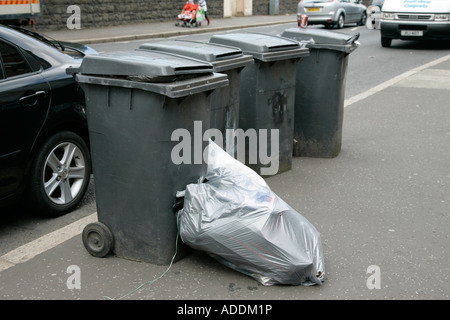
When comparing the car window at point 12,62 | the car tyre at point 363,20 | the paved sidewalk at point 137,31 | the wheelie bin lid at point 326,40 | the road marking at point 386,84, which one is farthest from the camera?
the car tyre at point 363,20

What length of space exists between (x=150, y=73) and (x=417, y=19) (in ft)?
46.1

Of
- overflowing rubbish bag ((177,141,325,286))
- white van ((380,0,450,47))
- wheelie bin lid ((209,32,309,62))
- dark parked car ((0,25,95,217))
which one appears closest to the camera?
overflowing rubbish bag ((177,141,325,286))

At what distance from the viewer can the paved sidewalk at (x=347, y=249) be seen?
3.61m

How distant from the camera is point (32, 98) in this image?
14.6ft

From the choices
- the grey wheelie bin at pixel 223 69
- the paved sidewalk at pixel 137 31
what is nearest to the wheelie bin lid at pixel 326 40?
the grey wheelie bin at pixel 223 69

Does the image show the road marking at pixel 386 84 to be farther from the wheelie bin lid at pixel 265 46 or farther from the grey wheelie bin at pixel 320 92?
the wheelie bin lid at pixel 265 46

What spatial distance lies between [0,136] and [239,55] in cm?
196

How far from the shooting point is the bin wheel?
12.9 feet

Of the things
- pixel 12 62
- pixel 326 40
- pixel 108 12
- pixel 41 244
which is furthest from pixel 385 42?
pixel 41 244

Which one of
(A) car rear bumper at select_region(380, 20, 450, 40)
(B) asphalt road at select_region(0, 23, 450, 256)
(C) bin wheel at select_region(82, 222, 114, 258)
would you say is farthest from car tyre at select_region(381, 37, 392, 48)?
(C) bin wheel at select_region(82, 222, 114, 258)

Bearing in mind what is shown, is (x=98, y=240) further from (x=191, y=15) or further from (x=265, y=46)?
(x=191, y=15)

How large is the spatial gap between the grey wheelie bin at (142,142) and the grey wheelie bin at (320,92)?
234 centimetres

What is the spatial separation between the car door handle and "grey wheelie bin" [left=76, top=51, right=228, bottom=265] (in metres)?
0.76

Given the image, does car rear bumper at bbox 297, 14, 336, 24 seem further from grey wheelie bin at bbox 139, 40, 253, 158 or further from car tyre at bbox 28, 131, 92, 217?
car tyre at bbox 28, 131, 92, 217
